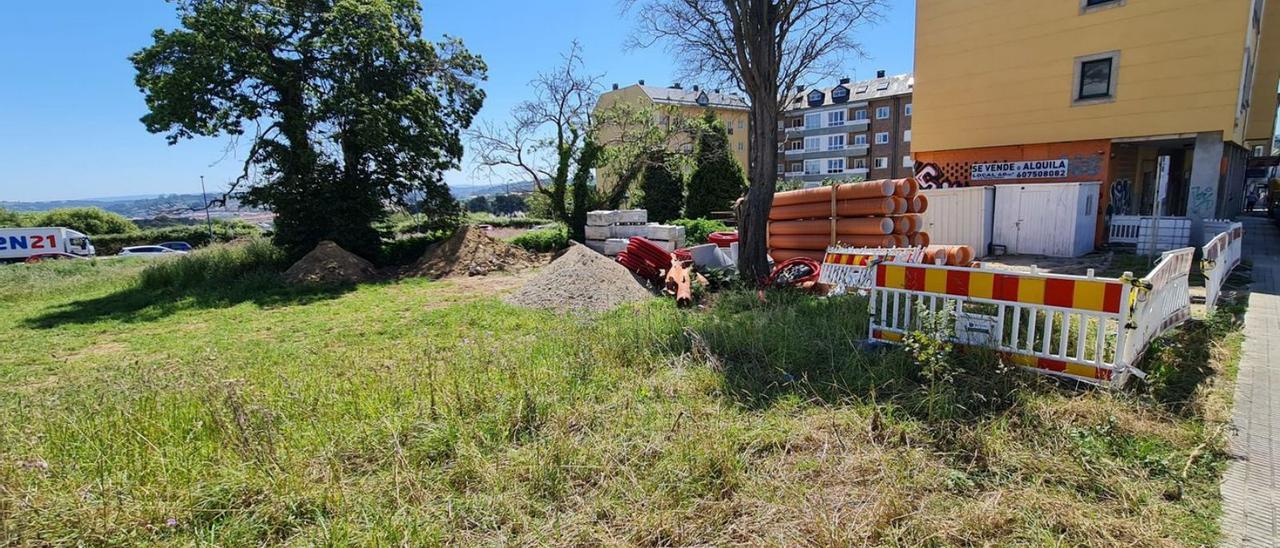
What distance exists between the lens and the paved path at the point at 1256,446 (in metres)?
2.73

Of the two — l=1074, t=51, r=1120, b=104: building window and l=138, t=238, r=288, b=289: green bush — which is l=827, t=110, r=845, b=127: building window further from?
l=138, t=238, r=288, b=289: green bush

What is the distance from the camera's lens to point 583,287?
9.62 metres

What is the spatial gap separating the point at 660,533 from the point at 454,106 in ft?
58.8

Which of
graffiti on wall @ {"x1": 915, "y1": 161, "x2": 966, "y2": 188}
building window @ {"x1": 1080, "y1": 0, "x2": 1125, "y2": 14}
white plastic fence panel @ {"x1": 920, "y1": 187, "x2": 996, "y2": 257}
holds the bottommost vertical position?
white plastic fence panel @ {"x1": 920, "y1": 187, "x2": 996, "y2": 257}

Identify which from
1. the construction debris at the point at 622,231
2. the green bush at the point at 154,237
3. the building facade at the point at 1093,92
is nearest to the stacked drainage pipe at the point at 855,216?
the construction debris at the point at 622,231


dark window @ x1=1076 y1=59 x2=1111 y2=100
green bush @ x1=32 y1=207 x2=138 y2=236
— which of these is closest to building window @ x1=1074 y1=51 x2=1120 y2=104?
dark window @ x1=1076 y1=59 x2=1111 y2=100

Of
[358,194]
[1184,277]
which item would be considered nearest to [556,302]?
[1184,277]

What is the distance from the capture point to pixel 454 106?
59.5 feet

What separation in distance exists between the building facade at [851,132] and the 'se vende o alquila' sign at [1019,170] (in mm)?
31440

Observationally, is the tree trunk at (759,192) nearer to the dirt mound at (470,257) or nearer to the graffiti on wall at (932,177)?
the dirt mound at (470,257)

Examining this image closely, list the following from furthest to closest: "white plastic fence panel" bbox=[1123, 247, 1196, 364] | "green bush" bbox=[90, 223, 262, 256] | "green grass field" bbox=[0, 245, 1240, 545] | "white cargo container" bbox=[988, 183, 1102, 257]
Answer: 1. "green bush" bbox=[90, 223, 262, 256]
2. "white cargo container" bbox=[988, 183, 1102, 257]
3. "white plastic fence panel" bbox=[1123, 247, 1196, 364]
4. "green grass field" bbox=[0, 245, 1240, 545]

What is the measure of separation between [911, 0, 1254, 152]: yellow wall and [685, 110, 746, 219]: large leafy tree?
337 inches

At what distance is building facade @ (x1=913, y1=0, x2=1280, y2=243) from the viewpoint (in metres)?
15.3

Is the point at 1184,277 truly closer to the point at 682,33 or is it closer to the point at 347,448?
the point at 347,448
